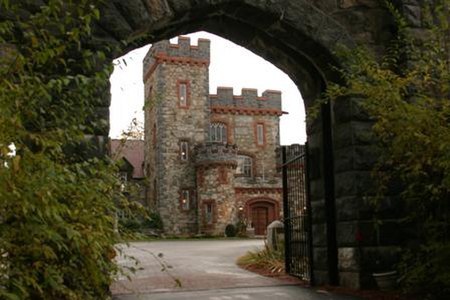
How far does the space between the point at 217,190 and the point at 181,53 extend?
999 cm

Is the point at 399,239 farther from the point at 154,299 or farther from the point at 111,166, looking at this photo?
the point at 111,166

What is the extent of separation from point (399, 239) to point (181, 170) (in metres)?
30.8

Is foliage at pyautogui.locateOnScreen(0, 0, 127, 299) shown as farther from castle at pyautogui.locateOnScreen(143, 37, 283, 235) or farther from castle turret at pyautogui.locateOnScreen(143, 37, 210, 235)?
castle turret at pyautogui.locateOnScreen(143, 37, 210, 235)

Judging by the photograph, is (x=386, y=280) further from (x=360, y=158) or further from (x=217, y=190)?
(x=217, y=190)

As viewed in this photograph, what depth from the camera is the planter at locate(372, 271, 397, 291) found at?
6.77m

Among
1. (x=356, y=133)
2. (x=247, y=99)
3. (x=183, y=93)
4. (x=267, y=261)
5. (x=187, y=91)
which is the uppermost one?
(x=247, y=99)

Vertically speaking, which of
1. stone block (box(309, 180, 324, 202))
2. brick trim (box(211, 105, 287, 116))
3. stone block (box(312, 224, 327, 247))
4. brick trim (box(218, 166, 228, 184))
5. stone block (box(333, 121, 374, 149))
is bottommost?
stone block (box(312, 224, 327, 247))

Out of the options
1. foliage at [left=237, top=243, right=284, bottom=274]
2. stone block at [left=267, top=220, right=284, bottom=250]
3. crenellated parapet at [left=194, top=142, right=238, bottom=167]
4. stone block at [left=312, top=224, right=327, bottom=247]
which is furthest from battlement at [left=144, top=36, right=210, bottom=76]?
stone block at [left=312, top=224, right=327, bottom=247]

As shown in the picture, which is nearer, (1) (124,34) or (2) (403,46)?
(1) (124,34)

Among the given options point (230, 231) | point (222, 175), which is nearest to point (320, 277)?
point (230, 231)

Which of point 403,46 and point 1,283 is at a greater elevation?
point 403,46

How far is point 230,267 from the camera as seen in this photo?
11.9 metres

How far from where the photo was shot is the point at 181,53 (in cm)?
3894

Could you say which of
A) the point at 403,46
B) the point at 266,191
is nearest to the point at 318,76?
the point at 403,46
